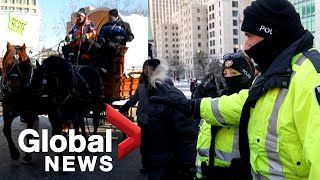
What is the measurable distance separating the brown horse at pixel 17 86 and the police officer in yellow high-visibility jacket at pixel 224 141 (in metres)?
4.48

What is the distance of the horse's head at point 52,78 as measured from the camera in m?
6.70

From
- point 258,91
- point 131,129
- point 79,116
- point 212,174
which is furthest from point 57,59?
point 258,91

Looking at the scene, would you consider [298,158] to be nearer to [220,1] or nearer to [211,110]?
[211,110]

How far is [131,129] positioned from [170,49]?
114723mm

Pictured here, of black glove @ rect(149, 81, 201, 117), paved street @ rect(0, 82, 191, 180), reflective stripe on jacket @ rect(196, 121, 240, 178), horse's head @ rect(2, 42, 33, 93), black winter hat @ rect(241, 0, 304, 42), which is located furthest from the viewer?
horse's head @ rect(2, 42, 33, 93)

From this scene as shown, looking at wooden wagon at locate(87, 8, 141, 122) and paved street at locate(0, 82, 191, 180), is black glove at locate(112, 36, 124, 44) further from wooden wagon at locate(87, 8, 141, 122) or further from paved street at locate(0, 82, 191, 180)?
paved street at locate(0, 82, 191, 180)

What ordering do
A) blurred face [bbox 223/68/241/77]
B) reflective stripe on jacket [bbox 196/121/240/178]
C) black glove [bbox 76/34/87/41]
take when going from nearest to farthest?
reflective stripe on jacket [bbox 196/121/240/178] → blurred face [bbox 223/68/241/77] → black glove [bbox 76/34/87/41]

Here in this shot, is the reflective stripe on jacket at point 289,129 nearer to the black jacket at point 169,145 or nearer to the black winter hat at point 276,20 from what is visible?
the black winter hat at point 276,20

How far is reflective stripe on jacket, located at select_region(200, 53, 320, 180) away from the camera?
1391 mm

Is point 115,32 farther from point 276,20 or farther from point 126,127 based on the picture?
point 276,20

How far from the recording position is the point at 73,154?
7.20 metres

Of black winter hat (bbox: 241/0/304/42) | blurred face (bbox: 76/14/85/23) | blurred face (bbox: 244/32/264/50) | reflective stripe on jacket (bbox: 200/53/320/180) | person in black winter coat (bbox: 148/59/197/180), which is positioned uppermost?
blurred face (bbox: 76/14/85/23)

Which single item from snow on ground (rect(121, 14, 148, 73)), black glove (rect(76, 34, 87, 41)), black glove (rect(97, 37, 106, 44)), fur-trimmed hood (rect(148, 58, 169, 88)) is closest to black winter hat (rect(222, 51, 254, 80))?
fur-trimmed hood (rect(148, 58, 169, 88))

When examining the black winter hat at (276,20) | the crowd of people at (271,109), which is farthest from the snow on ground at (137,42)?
the black winter hat at (276,20)
